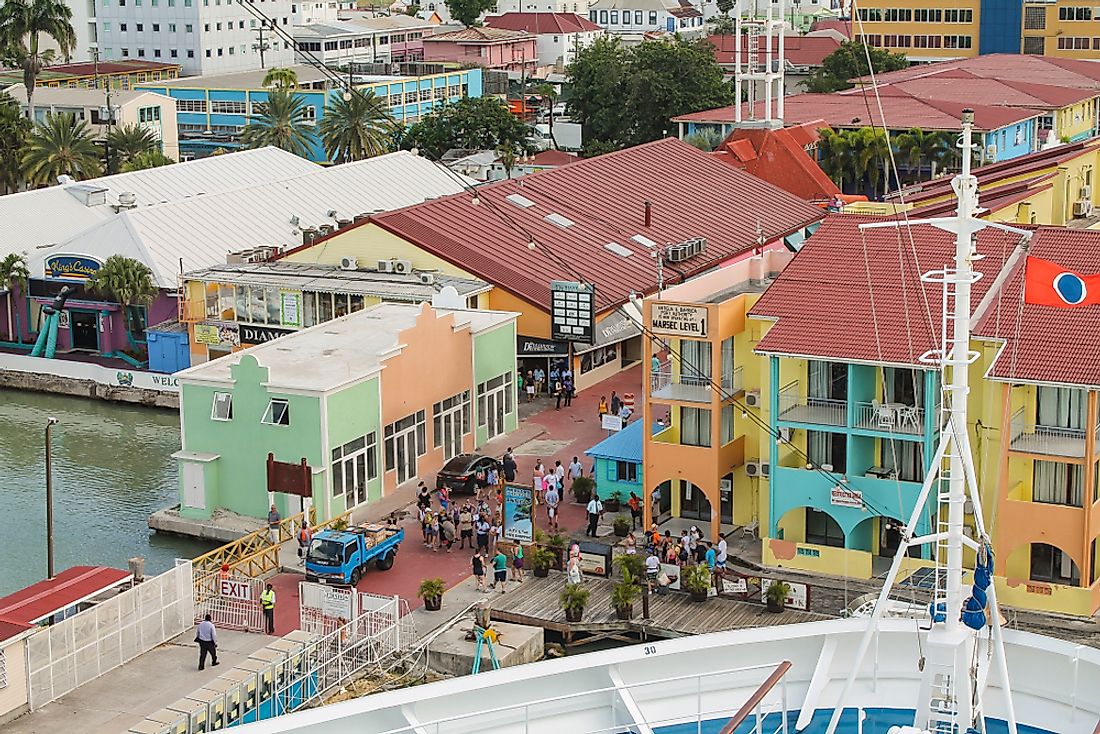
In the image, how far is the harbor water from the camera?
1700 inches

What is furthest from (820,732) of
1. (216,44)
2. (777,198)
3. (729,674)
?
(216,44)

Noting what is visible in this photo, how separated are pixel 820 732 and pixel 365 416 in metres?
23.8

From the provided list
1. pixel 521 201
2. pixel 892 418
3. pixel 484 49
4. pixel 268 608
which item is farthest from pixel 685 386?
pixel 484 49

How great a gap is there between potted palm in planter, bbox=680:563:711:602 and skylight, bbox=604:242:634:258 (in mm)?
23214

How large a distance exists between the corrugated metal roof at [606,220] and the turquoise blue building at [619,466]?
38.4 ft

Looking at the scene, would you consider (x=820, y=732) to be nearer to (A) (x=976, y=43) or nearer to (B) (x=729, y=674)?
(B) (x=729, y=674)

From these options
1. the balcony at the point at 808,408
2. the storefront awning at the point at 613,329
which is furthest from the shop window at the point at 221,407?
the storefront awning at the point at 613,329

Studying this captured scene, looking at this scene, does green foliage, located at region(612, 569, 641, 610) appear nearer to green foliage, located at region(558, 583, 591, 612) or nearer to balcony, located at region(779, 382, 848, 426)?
green foliage, located at region(558, 583, 591, 612)

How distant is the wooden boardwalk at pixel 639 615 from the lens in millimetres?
36906

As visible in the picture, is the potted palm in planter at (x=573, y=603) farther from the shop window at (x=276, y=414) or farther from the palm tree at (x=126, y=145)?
the palm tree at (x=126, y=145)

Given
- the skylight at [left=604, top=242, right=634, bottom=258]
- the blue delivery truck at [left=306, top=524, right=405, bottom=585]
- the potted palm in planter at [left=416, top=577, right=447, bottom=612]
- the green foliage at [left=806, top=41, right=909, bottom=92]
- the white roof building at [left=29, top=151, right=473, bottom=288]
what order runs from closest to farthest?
the potted palm in planter at [left=416, top=577, right=447, bottom=612]
the blue delivery truck at [left=306, top=524, right=405, bottom=585]
the skylight at [left=604, top=242, right=634, bottom=258]
the white roof building at [left=29, top=151, right=473, bottom=288]
the green foliage at [left=806, top=41, right=909, bottom=92]

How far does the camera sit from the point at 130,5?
145 m

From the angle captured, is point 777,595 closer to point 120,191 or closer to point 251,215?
point 251,215

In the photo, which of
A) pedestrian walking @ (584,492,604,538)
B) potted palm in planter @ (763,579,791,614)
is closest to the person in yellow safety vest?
pedestrian walking @ (584,492,604,538)
